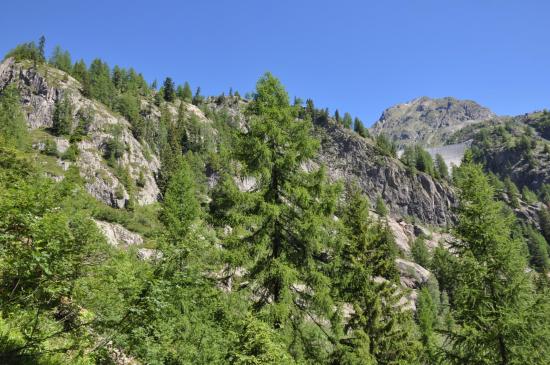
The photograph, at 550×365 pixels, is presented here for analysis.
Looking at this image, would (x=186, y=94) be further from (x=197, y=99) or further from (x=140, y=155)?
(x=140, y=155)

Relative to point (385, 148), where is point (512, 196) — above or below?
below

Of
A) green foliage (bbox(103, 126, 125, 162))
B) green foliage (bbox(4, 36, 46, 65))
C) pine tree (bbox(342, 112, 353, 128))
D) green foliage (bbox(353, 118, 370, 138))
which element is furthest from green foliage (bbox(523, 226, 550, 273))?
green foliage (bbox(4, 36, 46, 65))

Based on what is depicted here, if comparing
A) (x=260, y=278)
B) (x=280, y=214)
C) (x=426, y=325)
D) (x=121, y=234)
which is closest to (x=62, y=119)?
(x=121, y=234)

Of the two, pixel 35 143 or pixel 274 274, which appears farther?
pixel 35 143

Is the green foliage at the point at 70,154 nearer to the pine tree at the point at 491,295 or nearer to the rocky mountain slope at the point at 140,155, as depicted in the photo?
the rocky mountain slope at the point at 140,155

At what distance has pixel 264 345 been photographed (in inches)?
299

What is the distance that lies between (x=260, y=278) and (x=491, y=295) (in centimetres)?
864

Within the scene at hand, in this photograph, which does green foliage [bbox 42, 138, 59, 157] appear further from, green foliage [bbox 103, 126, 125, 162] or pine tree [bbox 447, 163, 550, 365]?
pine tree [bbox 447, 163, 550, 365]

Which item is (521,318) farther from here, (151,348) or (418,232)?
(418,232)

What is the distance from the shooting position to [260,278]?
12.0 meters

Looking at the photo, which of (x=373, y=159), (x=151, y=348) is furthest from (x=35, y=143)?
(x=373, y=159)

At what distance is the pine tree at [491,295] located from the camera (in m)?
12.5

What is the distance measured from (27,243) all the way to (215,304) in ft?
21.5

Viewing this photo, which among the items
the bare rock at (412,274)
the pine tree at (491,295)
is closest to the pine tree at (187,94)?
the bare rock at (412,274)
